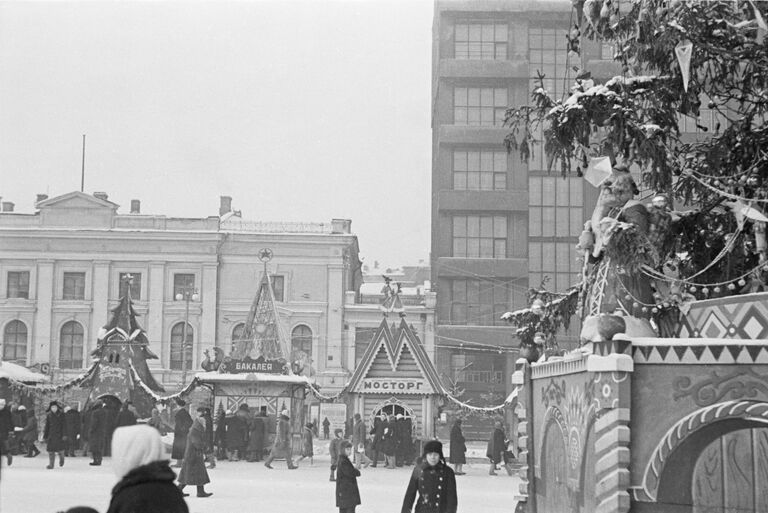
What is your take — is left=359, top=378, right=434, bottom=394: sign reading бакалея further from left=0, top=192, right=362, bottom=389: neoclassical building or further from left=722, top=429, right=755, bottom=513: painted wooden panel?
left=0, top=192, right=362, bottom=389: neoclassical building

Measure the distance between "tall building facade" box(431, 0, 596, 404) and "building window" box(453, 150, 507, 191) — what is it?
0.05 metres

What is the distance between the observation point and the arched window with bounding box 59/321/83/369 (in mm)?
55250

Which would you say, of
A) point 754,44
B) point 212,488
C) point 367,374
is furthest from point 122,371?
point 754,44

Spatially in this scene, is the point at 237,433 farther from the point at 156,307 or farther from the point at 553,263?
the point at 553,263

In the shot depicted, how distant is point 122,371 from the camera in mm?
30281

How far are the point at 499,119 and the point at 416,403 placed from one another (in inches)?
1092

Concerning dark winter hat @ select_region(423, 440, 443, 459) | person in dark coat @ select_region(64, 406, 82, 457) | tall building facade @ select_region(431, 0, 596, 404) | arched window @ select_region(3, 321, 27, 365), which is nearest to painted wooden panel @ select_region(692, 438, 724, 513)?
dark winter hat @ select_region(423, 440, 443, 459)

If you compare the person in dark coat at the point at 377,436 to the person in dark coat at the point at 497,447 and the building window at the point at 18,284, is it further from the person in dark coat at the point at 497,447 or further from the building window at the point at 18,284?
the building window at the point at 18,284

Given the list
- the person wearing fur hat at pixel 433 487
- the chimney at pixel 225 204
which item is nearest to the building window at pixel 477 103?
the chimney at pixel 225 204

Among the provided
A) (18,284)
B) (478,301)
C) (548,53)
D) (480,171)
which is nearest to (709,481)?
(478,301)

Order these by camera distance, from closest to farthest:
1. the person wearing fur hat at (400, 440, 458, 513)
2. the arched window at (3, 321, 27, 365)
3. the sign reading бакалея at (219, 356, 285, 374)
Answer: the person wearing fur hat at (400, 440, 458, 513) < the sign reading бакалея at (219, 356, 285, 374) < the arched window at (3, 321, 27, 365)

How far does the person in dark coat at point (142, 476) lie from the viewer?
15.2ft

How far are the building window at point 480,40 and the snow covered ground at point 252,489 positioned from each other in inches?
1245

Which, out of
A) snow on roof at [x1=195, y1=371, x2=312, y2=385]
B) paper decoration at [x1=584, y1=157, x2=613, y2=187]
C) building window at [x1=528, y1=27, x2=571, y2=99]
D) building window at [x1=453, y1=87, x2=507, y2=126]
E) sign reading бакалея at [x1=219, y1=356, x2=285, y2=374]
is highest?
building window at [x1=528, y1=27, x2=571, y2=99]
